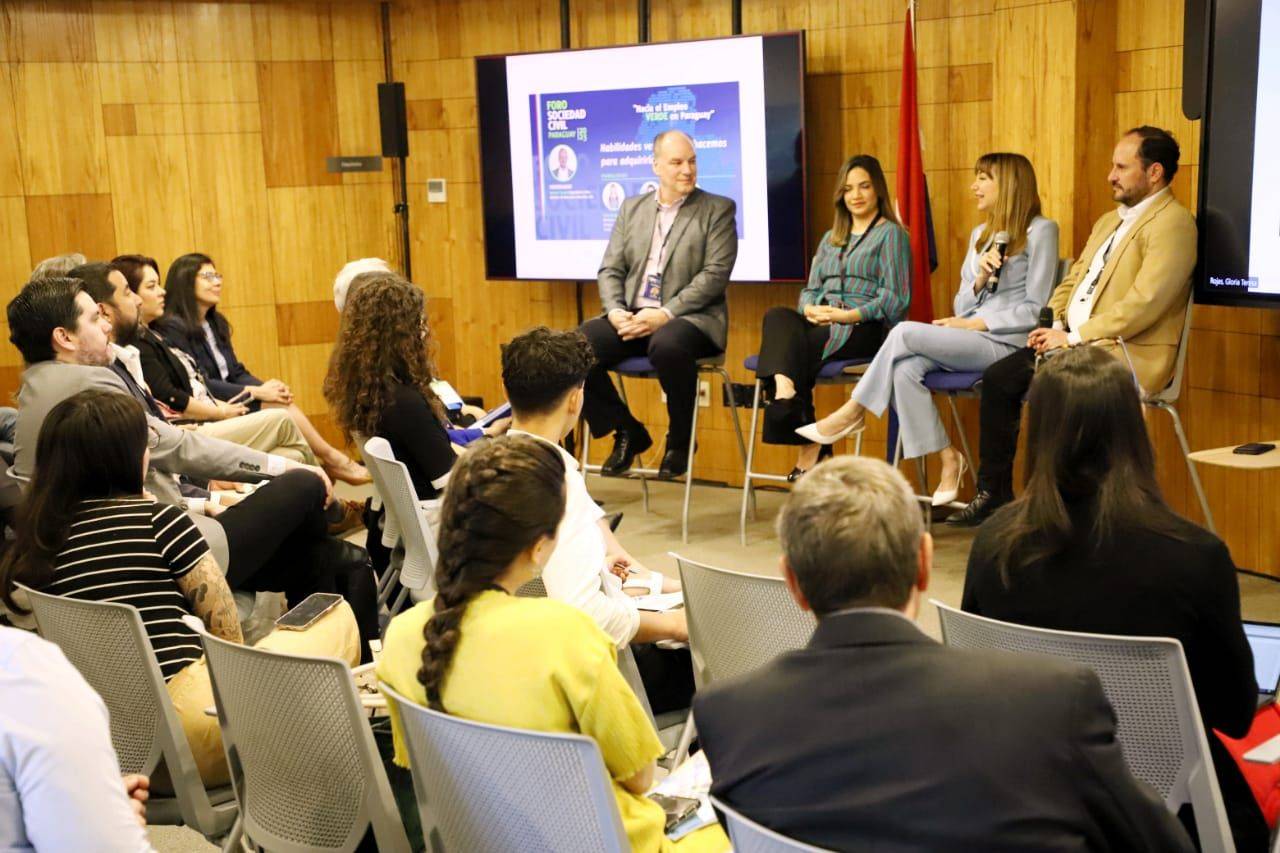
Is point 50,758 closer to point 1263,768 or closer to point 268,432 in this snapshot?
point 1263,768

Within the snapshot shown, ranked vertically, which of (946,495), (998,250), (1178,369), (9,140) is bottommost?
(946,495)

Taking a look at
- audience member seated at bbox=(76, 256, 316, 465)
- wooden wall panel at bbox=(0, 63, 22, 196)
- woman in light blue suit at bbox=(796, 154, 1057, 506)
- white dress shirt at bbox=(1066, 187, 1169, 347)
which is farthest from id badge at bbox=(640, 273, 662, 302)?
wooden wall panel at bbox=(0, 63, 22, 196)

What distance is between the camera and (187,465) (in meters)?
4.36

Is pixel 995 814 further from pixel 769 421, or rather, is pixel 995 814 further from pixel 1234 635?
pixel 769 421

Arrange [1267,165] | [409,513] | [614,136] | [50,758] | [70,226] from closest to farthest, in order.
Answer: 1. [50,758]
2. [409,513]
3. [1267,165]
4. [614,136]
5. [70,226]

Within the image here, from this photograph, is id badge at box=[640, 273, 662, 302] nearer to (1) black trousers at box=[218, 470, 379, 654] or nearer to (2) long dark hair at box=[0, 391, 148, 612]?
(1) black trousers at box=[218, 470, 379, 654]

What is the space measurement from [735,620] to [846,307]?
Answer: 345 cm

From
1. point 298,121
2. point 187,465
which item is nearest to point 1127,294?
point 187,465

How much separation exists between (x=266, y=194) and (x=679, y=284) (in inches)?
110

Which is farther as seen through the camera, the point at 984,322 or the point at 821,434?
the point at 821,434

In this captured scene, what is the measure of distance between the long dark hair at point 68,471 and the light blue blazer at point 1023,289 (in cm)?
363

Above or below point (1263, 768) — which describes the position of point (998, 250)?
above

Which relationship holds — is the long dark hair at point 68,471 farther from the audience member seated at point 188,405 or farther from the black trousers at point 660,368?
the black trousers at point 660,368

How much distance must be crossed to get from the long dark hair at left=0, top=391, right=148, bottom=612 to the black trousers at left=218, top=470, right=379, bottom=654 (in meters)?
1.03
